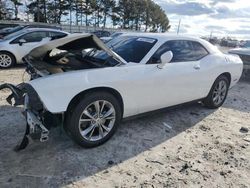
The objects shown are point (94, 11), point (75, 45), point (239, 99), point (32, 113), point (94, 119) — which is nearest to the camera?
point (32, 113)

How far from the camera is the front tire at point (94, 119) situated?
3795mm

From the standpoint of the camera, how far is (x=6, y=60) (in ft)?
32.4

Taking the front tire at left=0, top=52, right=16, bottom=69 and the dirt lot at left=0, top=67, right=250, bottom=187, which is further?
the front tire at left=0, top=52, right=16, bottom=69

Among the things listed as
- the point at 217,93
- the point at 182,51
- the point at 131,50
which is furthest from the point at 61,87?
the point at 217,93

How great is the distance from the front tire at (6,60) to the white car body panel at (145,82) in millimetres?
6675

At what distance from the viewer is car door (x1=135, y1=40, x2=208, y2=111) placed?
4.55m

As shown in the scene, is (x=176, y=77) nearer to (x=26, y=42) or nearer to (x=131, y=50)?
Answer: (x=131, y=50)

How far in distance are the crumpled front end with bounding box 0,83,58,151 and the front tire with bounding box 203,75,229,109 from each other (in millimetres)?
3506

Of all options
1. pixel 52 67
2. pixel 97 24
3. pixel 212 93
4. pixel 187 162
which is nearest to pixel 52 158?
pixel 52 67

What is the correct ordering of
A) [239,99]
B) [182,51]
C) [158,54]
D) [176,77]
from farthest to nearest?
[239,99], [182,51], [176,77], [158,54]

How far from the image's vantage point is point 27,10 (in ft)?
159

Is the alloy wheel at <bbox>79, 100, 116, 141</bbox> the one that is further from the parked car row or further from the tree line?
the tree line

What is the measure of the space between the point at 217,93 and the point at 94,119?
3.21m

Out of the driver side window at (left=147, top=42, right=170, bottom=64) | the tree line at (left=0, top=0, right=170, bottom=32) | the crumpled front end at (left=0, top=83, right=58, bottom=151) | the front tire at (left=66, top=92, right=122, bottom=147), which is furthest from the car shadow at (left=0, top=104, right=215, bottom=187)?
the tree line at (left=0, top=0, right=170, bottom=32)
